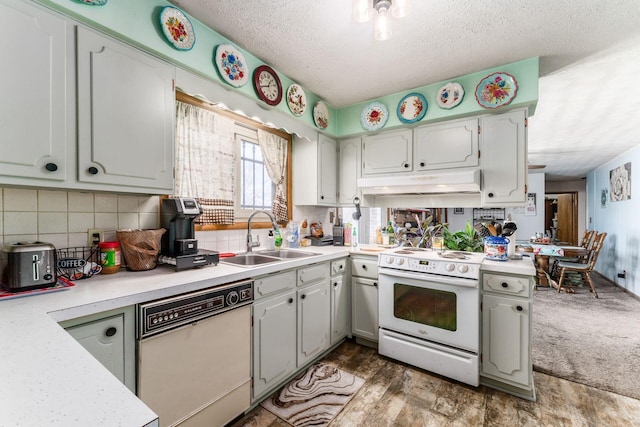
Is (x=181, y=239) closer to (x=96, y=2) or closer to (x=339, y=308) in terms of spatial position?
(x=96, y=2)

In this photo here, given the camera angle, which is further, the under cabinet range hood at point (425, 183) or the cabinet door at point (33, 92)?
the under cabinet range hood at point (425, 183)

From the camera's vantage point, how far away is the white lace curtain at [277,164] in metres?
2.63

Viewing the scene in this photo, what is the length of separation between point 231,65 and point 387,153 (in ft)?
5.23

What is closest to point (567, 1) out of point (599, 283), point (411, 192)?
point (411, 192)

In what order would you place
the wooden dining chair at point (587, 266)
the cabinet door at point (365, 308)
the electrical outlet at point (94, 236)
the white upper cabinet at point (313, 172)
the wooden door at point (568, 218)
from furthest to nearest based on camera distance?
the wooden door at point (568, 218) < the wooden dining chair at point (587, 266) < the white upper cabinet at point (313, 172) < the cabinet door at point (365, 308) < the electrical outlet at point (94, 236)

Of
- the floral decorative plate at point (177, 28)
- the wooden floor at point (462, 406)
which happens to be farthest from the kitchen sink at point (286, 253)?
the floral decorative plate at point (177, 28)

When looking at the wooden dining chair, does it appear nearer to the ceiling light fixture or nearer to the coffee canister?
the coffee canister

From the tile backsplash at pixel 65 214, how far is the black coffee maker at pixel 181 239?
0.19 meters

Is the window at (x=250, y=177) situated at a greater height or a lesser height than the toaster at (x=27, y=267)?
greater


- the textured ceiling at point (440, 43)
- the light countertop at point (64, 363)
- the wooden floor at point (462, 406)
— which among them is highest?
the textured ceiling at point (440, 43)

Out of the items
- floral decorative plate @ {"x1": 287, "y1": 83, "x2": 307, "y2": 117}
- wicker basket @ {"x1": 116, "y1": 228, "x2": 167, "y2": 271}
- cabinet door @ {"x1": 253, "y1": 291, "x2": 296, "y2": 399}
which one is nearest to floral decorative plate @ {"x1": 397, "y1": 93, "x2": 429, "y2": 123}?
floral decorative plate @ {"x1": 287, "y1": 83, "x2": 307, "y2": 117}

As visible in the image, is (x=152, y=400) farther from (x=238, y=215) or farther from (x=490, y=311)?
(x=490, y=311)

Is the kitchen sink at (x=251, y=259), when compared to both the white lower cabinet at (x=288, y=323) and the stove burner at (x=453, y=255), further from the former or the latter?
the stove burner at (x=453, y=255)

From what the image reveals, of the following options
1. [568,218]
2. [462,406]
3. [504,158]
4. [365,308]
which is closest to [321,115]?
[504,158]
